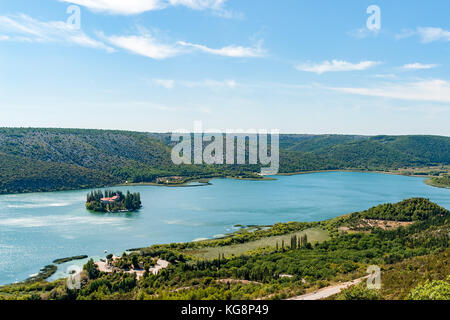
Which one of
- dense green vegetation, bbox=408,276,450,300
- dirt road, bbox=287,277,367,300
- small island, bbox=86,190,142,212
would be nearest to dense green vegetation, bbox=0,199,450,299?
dense green vegetation, bbox=408,276,450,300

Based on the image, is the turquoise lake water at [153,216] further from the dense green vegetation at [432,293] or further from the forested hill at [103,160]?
the dense green vegetation at [432,293]

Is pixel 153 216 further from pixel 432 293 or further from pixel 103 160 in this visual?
pixel 103 160

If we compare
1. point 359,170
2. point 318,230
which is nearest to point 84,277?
point 318,230

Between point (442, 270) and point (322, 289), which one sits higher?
point (442, 270)

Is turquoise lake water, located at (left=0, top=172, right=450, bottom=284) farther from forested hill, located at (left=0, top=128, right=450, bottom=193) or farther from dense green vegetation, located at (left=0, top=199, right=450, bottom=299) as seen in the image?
forested hill, located at (left=0, top=128, right=450, bottom=193)
